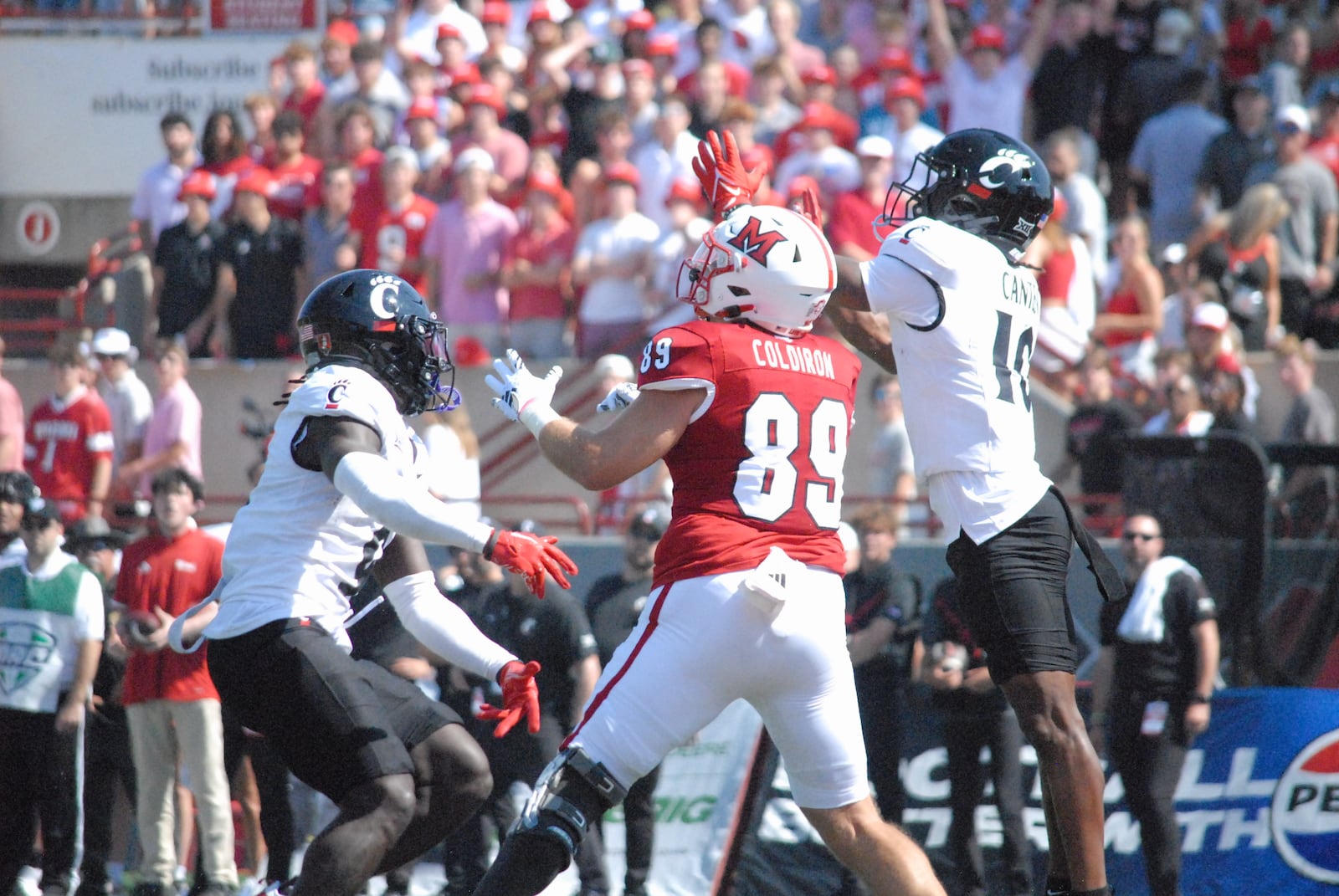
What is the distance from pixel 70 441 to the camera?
427 inches

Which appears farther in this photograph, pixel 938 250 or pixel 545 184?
pixel 545 184

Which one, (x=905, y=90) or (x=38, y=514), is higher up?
(x=905, y=90)

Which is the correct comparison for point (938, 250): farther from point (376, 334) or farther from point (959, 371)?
point (376, 334)

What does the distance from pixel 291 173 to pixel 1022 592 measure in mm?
8323

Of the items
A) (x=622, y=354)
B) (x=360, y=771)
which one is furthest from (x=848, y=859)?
(x=622, y=354)

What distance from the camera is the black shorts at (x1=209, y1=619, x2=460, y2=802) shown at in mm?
4680

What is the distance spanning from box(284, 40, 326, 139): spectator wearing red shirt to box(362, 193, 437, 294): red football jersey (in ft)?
5.37

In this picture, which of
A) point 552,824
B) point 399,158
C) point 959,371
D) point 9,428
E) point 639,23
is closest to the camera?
point 552,824

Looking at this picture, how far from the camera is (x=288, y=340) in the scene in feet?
39.4

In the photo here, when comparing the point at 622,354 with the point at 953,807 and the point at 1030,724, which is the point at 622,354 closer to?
the point at 953,807

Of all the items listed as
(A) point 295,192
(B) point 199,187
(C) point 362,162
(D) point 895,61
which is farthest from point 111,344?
(D) point 895,61

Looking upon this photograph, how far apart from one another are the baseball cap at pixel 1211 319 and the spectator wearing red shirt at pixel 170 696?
17.6 feet

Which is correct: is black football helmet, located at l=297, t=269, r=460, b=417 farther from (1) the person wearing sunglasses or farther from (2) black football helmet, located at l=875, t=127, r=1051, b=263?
(1) the person wearing sunglasses

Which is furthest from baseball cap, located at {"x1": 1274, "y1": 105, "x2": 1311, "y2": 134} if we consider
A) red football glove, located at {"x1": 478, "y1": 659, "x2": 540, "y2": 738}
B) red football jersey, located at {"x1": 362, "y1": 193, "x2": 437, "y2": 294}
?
red football glove, located at {"x1": 478, "y1": 659, "x2": 540, "y2": 738}
